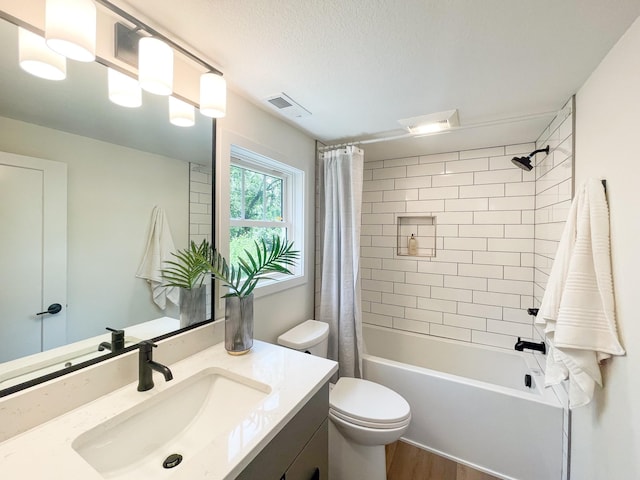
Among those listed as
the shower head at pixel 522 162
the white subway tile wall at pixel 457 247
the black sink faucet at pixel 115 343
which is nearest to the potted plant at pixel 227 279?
the black sink faucet at pixel 115 343

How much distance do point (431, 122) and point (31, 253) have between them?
202cm

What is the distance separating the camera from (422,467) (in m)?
1.67

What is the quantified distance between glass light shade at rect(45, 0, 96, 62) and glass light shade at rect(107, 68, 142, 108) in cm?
17

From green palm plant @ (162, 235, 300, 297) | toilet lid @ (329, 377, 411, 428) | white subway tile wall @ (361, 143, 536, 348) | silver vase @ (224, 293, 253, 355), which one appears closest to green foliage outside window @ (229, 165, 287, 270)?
green palm plant @ (162, 235, 300, 297)

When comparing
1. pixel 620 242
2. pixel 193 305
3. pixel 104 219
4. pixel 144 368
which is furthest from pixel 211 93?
pixel 620 242

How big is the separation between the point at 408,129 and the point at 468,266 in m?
1.31

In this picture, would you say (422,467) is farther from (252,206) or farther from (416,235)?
(252,206)

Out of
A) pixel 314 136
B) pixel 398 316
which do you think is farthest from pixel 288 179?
pixel 398 316

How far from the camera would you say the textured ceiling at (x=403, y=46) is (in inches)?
34.4

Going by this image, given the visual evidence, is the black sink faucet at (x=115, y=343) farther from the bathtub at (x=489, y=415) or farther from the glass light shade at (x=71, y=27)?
the bathtub at (x=489, y=415)

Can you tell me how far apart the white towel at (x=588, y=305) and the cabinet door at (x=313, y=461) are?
41.0 inches

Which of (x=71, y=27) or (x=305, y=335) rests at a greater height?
(x=71, y=27)

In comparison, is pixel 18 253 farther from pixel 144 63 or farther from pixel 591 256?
pixel 591 256

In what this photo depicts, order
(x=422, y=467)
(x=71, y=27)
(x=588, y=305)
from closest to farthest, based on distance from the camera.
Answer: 1. (x=71, y=27)
2. (x=588, y=305)
3. (x=422, y=467)
